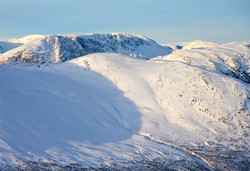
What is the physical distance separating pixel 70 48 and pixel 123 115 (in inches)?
4788

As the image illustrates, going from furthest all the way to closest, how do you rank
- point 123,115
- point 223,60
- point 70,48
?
point 70,48 < point 223,60 < point 123,115

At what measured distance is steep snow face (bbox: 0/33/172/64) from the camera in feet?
446

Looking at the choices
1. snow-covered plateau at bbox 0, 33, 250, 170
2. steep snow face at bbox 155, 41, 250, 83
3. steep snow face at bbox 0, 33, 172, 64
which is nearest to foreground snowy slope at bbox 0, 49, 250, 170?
snow-covered plateau at bbox 0, 33, 250, 170

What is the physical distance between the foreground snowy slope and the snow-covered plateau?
77mm

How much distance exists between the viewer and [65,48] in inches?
5797

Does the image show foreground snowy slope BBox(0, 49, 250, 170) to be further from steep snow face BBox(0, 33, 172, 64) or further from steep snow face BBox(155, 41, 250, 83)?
steep snow face BBox(0, 33, 172, 64)

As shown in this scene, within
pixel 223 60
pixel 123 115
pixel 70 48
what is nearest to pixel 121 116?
pixel 123 115

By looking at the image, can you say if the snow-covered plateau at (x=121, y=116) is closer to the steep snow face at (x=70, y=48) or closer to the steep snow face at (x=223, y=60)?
the steep snow face at (x=223, y=60)

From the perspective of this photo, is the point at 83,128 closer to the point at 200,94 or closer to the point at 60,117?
the point at 60,117

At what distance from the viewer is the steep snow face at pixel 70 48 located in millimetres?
136000

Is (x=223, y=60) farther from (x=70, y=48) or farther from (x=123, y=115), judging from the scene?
(x=70, y=48)

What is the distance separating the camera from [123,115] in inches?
1297

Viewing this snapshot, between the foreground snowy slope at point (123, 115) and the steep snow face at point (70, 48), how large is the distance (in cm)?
9525

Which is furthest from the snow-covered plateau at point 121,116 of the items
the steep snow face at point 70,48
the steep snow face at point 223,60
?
the steep snow face at point 70,48
